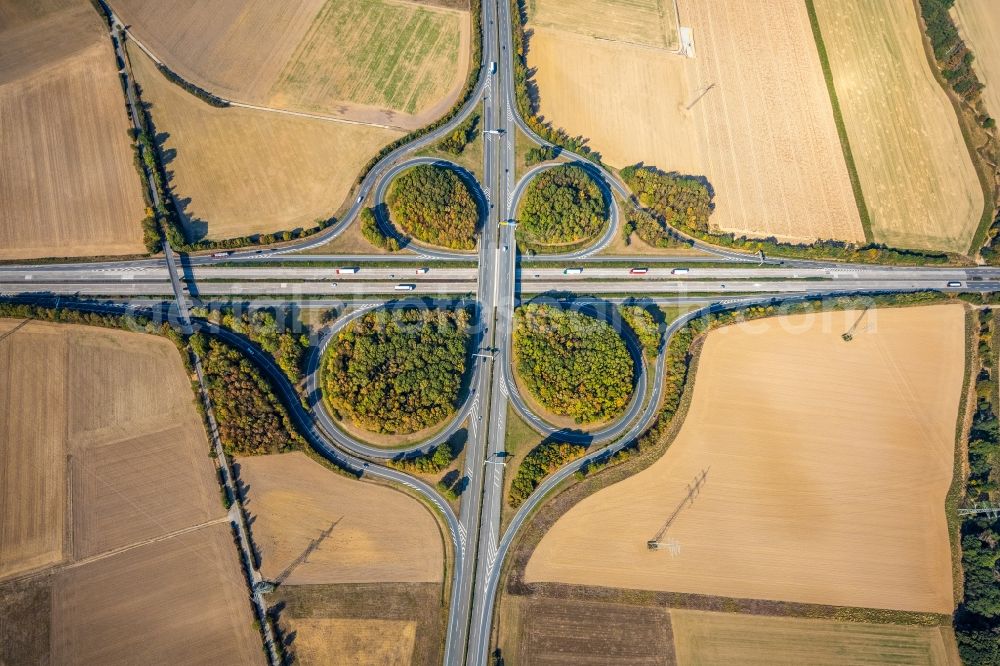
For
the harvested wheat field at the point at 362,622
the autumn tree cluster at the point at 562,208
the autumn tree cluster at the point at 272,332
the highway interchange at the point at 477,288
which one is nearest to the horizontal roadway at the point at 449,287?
the highway interchange at the point at 477,288

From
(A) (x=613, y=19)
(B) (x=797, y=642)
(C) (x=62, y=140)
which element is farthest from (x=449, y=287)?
(B) (x=797, y=642)

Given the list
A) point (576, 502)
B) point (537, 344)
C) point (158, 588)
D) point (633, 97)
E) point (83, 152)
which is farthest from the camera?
point (633, 97)

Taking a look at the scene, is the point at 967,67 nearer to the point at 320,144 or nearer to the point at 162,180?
the point at 320,144

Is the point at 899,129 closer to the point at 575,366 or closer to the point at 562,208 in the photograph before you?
the point at 562,208

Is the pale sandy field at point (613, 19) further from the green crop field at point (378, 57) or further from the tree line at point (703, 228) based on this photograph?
the tree line at point (703, 228)

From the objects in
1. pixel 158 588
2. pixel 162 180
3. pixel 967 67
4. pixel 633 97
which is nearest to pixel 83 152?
pixel 162 180

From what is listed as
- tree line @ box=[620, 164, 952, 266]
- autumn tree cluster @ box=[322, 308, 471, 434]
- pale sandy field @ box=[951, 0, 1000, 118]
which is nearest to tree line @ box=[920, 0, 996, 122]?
pale sandy field @ box=[951, 0, 1000, 118]
